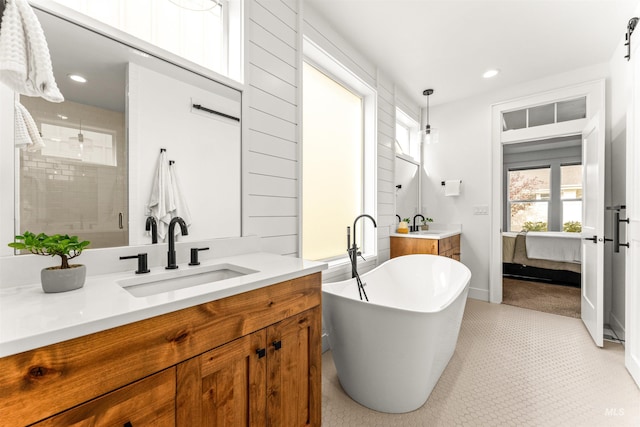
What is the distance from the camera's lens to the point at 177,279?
1.25m

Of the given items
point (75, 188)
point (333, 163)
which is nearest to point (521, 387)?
point (333, 163)

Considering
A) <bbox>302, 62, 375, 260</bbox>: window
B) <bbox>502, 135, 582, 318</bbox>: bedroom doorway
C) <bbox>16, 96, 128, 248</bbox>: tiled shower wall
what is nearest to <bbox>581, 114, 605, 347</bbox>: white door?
<bbox>502, 135, 582, 318</bbox>: bedroom doorway

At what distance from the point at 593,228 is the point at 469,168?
1602 mm

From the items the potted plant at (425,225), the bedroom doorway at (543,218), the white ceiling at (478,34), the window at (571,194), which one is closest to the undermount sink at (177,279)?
the white ceiling at (478,34)

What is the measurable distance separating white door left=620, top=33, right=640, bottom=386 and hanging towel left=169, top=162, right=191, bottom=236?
2.86 meters

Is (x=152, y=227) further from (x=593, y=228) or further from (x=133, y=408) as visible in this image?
(x=593, y=228)

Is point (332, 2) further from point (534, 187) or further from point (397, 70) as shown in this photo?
point (534, 187)

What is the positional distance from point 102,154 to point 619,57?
4297 mm

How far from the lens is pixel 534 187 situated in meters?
5.57

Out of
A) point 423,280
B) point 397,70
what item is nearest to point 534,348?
point 423,280

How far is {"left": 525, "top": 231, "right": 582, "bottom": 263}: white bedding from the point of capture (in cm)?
427

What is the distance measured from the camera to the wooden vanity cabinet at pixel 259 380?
86 cm

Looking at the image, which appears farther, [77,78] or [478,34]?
[478,34]

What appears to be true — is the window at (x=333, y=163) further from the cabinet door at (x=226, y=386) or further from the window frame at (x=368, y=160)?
the cabinet door at (x=226, y=386)
